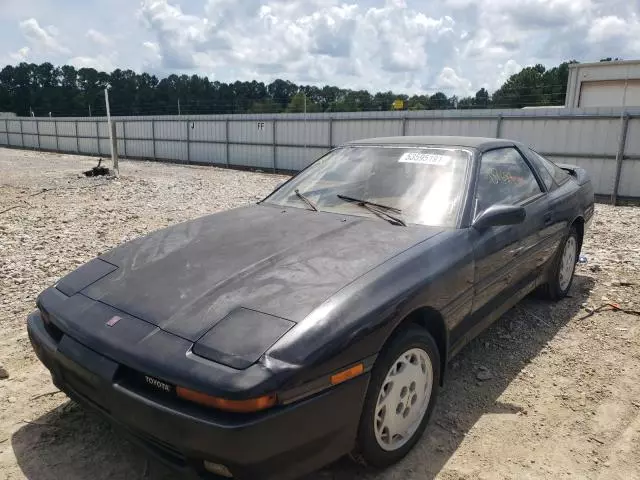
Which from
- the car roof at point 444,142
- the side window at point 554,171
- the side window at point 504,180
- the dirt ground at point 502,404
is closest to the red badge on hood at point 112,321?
the dirt ground at point 502,404

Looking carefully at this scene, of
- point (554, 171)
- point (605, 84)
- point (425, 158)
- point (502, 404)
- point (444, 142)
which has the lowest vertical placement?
point (502, 404)

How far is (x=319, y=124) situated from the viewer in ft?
59.3

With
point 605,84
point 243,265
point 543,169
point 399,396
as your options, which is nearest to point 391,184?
point 243,265

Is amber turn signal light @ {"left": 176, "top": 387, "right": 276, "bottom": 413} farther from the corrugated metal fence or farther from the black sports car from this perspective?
the corrugated metal fence

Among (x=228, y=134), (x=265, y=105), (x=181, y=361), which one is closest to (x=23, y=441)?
(x=181, y=361)

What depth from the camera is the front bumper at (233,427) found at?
5.61 feet

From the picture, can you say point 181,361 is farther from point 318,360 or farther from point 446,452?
point 446,452

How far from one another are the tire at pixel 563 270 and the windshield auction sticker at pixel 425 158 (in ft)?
5.16

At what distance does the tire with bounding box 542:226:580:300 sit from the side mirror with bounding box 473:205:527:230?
152cm

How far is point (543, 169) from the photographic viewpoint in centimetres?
420

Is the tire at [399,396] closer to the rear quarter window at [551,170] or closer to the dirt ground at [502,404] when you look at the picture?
the dirt ground at [502,404]

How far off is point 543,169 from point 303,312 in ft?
10.3

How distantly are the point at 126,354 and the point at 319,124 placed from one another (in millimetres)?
16840

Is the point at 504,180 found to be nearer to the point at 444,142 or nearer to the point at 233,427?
the point at 444,142
